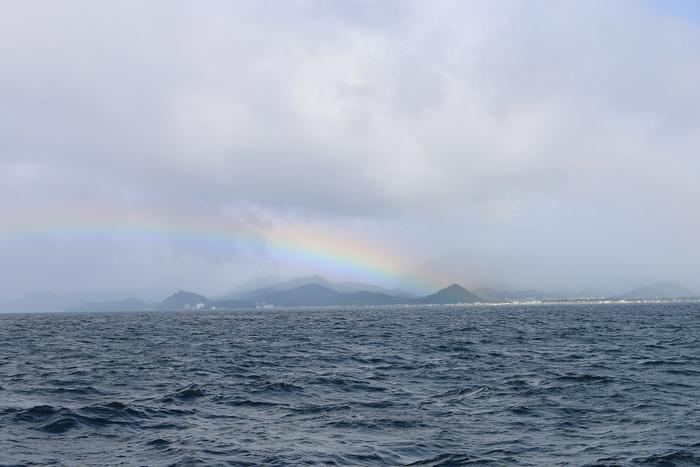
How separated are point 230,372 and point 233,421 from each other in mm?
15717

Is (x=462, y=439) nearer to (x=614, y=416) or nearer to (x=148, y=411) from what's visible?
(x=614, y=416)

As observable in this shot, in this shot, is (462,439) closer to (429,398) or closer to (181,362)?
(429,398)

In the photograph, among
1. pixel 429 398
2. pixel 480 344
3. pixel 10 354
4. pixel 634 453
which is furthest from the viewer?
pixel 480 344

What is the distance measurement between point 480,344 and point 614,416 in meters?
35.9

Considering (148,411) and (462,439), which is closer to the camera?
(462,439)

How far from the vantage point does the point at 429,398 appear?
2952 centimetres

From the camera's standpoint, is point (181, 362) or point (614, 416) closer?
point (614, 416)

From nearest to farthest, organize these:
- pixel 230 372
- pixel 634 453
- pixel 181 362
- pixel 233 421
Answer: pixel 634 453, pixel 233 421, pixel 230 372, pixel 181 362

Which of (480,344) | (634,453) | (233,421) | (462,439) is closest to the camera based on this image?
(634,453)

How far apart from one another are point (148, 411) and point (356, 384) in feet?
39.6

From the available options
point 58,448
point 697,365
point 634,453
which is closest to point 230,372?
point 58,448

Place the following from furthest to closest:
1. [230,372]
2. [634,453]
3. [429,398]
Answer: [230,372] < [429,398] < [634,453]

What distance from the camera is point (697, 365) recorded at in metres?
40.7

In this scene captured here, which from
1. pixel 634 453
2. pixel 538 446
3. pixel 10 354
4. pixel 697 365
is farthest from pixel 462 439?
pixel 10 354
